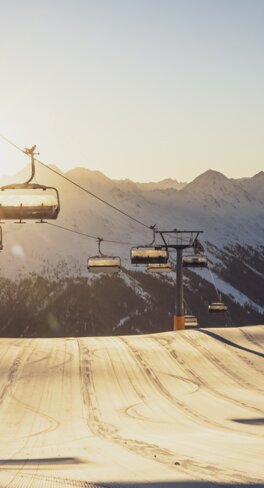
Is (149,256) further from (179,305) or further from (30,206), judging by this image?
(30,206)

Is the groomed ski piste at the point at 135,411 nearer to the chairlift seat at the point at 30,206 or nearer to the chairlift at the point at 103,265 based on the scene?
the chairlift at the point at 103,265

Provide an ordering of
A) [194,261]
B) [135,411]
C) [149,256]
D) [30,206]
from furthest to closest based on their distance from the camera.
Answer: [194,261] → [149,256] → [135,411] → [30,206]

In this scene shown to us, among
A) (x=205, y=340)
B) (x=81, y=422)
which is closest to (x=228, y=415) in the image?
(x=81, y=422)

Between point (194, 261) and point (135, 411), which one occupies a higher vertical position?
point (194, 261)

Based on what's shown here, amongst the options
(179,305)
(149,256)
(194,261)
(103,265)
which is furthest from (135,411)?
(194,261)

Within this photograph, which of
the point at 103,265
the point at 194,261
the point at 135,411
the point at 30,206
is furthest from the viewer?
the point at 194,261

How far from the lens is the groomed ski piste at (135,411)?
10516 millimetres

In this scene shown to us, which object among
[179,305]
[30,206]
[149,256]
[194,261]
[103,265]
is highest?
[30,206]

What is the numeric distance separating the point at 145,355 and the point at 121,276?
481 feet

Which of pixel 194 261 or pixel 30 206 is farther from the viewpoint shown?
pixel 194 261

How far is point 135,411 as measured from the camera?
72.9 ft

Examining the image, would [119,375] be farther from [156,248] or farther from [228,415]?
[156,248]

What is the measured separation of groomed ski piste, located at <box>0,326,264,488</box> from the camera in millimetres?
10516

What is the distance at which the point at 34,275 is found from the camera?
17050cm
